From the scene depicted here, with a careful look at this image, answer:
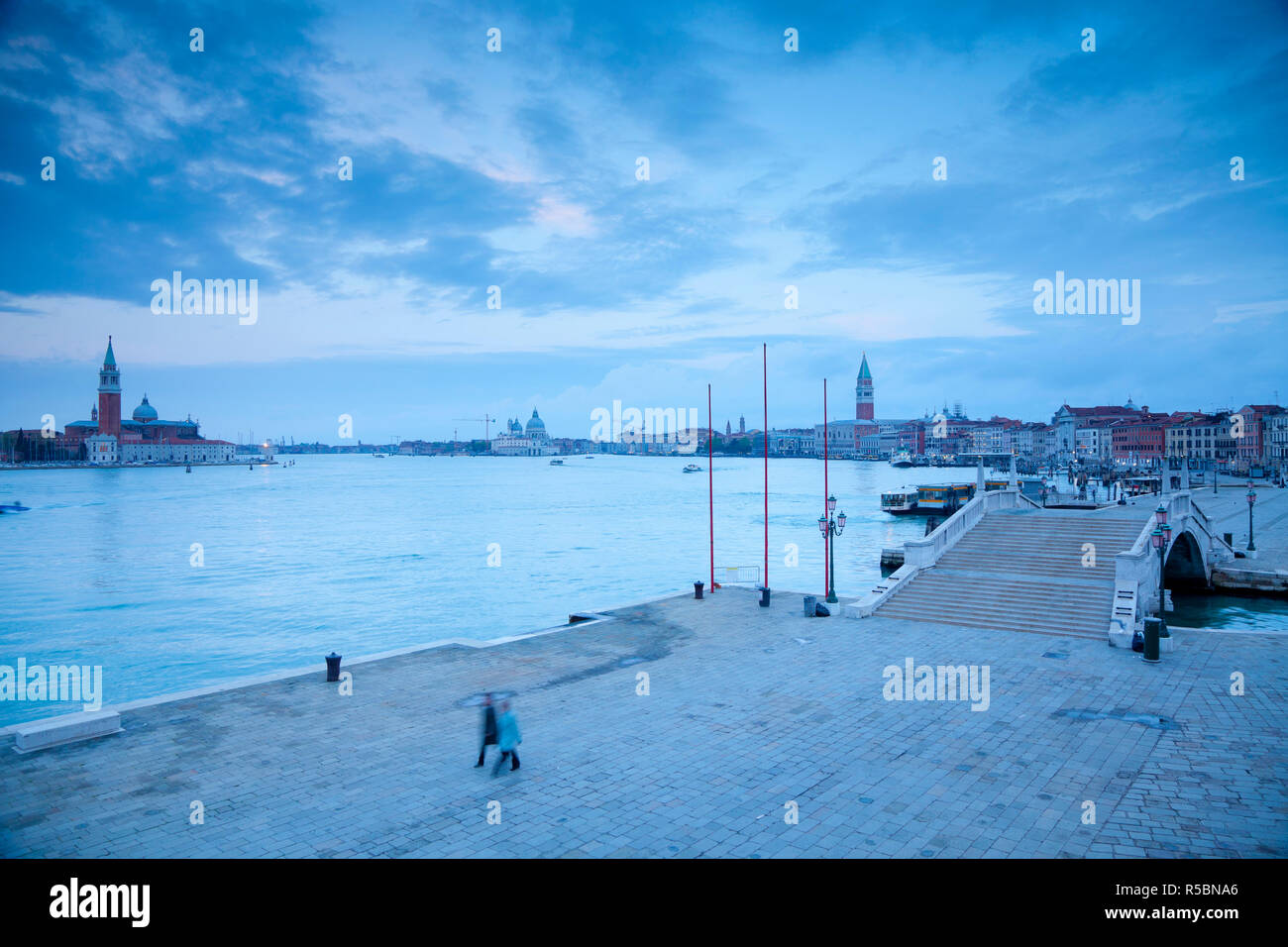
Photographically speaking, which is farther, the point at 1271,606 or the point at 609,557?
the point at 609,557

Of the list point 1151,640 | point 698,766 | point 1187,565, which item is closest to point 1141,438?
point 1187,565

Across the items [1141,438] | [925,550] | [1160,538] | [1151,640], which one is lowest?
[1151,640]

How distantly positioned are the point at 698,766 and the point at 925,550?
50.3ft

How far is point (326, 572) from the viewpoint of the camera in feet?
163

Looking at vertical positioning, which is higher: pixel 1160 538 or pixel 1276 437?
pixel 1276 437

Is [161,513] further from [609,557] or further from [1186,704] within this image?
[1186,704]

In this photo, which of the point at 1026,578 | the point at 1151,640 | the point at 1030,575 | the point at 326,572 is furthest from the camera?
the point at 326,572

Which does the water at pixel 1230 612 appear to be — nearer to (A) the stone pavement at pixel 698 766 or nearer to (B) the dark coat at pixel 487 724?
Answer: (A) the stone pavement at pixel 698 766

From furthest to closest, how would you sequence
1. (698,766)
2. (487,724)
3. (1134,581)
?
(1134,581) → (698,766) → (487,724)

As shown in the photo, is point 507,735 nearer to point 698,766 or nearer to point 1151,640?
point 698,766

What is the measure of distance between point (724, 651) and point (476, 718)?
646 cm

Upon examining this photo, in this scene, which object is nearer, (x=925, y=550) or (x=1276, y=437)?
(x=925, y=550)
